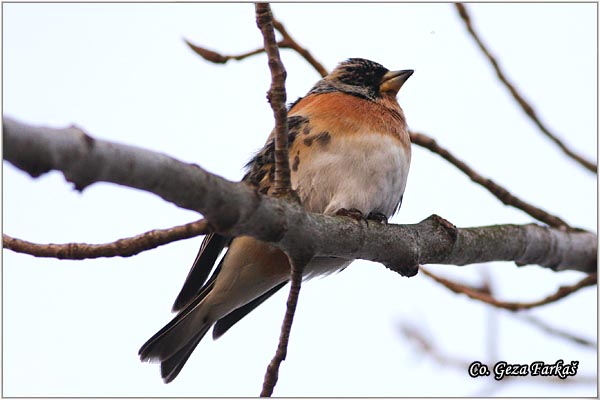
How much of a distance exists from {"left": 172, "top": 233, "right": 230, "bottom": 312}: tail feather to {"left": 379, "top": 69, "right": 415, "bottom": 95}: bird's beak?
1705mm

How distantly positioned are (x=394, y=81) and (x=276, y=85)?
257cm

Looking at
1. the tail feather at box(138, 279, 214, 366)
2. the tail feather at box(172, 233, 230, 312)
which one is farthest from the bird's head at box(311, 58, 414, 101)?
the tail feather at box(138, 279, 214, 366)

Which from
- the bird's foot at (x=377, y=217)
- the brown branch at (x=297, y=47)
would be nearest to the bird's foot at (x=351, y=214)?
the bird's foot at (x=377, y=217)

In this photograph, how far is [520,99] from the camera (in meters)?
4.56

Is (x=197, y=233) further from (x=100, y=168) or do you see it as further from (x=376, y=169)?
(x=376, y=169)

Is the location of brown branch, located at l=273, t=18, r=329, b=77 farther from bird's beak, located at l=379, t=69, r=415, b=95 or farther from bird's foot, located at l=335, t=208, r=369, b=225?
bird's foot, located at l=335, t=208, r=369, b=225

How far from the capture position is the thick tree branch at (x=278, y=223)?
237cm

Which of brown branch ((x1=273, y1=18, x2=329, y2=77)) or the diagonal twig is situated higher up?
brown branch ((x1=273, y1=18, x2=329, y2=77))

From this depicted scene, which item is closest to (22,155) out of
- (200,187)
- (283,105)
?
(200,187)

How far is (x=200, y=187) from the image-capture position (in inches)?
108

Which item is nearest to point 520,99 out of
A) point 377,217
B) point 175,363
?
point 377,217

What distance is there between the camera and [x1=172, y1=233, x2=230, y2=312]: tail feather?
4879 mm

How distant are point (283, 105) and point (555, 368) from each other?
2565mm

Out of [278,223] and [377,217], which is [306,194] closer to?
[377,217]
